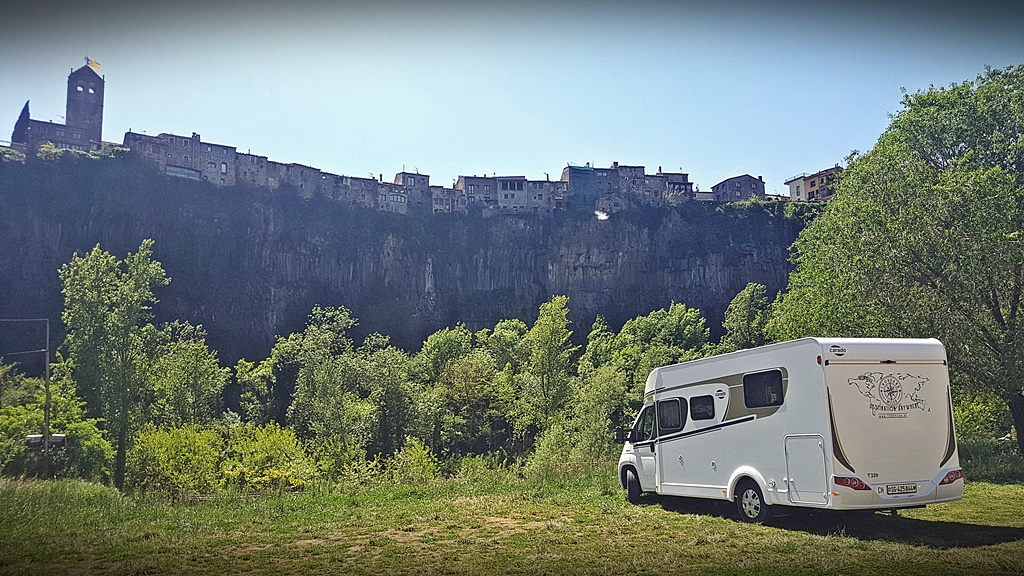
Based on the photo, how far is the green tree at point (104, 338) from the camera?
34438mm

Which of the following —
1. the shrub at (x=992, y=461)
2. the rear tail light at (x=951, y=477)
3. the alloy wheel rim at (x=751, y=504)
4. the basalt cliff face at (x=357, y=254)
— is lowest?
the shrub at (x=992, y=461)

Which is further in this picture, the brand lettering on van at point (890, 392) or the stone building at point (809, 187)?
the stone building at point (809, 187)

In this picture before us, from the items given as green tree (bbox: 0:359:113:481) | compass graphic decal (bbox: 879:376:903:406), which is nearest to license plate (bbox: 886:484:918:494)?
compass graphic decal (bbox: 879:376:903:406)

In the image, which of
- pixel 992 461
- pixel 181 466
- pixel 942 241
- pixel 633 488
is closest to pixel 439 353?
pixel 181 466

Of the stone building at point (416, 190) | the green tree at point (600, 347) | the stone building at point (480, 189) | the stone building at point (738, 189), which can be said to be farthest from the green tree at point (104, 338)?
the stone building at point (738, 189)

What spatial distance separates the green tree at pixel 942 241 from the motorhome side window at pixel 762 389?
11827 mm

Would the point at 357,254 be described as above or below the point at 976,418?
above

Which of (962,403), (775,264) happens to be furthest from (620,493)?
(775,264)

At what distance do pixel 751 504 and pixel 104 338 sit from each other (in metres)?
34.6

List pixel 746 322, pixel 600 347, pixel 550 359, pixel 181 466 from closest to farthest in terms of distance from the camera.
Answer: pixel 181 466, pixel 550 359, pixel 746 322, pixel 600 347

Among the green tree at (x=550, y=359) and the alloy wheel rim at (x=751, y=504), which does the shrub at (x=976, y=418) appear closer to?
the alloy wheel rim at (x=751, y=504)

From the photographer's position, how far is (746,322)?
76000mm

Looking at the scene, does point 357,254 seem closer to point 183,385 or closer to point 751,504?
point 183,385

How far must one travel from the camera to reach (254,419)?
58219mm
